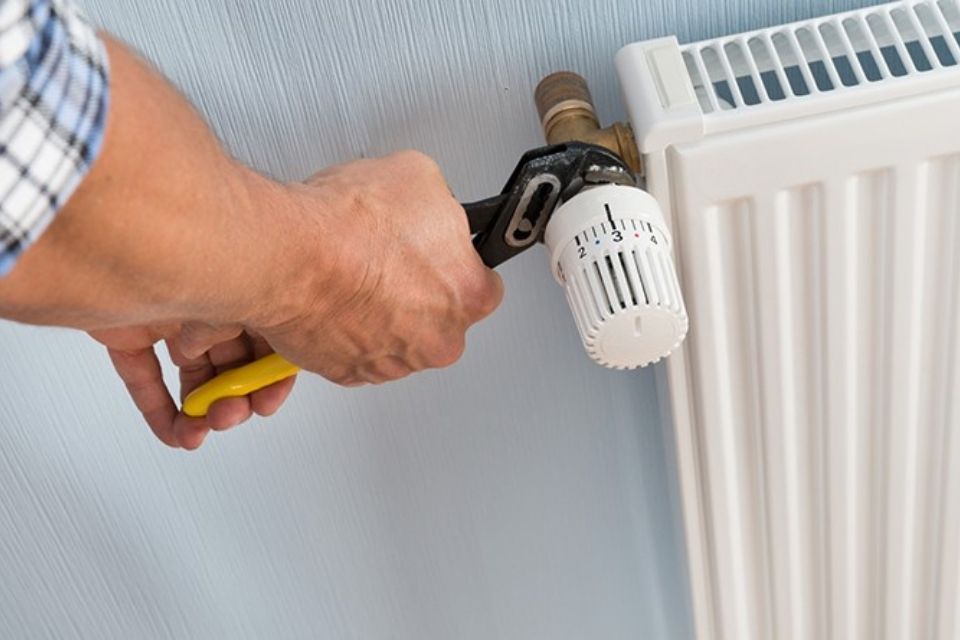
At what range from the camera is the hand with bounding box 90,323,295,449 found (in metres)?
0.54

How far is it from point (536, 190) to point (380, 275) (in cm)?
7

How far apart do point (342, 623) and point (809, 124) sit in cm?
45

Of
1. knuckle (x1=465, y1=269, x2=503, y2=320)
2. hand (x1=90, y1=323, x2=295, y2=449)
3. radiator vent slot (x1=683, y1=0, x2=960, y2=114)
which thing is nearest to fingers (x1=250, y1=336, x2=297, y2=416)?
hand (x1=90, y1=323, x2=295, y2=449)

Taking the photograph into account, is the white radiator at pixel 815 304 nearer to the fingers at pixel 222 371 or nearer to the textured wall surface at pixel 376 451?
the textured wall surface at pixel 376 451

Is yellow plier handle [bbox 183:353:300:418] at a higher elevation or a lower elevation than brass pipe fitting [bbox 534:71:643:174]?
lower

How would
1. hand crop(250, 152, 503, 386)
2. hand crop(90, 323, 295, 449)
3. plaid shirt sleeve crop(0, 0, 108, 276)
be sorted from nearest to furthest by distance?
plaid shirt sleeve crop(0, 0, 108, 276), hand crop(250, 152, 503, 386), hand crop(90, 323, 295, 449)

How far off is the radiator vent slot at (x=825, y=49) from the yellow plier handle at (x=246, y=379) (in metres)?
0.21

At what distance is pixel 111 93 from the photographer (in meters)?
0.32

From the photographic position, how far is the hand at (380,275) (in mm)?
432

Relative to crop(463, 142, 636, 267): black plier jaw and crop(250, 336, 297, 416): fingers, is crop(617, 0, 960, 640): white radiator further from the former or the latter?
crop(250, 336, 297, 416): fingers

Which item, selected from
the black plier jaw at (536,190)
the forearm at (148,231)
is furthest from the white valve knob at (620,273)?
the forearm at (148,231)

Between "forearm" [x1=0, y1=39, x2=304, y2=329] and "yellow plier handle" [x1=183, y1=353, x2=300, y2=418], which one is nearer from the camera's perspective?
"forearm" [x1=0, y1=39, x2=304, y2=329]

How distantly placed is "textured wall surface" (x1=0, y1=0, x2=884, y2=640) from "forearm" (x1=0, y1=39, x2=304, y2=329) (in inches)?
5.3

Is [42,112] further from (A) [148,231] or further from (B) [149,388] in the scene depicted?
(B) [149,388]
